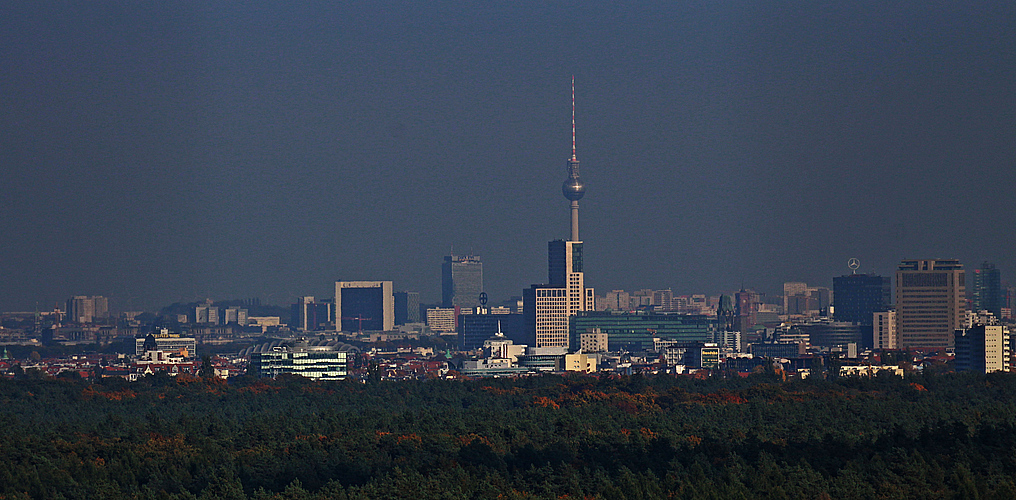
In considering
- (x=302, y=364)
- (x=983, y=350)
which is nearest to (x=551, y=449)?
(x=302, y=364)

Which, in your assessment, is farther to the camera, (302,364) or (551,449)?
(302,364)

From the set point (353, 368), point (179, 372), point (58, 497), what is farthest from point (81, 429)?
point (353, 368)

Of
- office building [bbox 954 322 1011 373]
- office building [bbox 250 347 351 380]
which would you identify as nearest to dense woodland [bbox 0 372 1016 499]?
office building [bbox 250 347 351 380]

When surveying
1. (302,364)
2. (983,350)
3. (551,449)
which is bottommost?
(551,449)

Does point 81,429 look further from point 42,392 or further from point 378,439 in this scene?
point 42,392

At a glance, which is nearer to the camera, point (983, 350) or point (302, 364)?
point (983, 350)

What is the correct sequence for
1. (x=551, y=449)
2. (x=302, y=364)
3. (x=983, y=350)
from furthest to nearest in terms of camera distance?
1. (x=302, y=364)
2. (x=983, y=350)
3. (x=551, y=449)

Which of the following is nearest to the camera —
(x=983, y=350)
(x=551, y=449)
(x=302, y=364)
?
(x=551, y=449)

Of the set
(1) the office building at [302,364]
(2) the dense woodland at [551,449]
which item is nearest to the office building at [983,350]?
(2) the dense woodland at [551,449]

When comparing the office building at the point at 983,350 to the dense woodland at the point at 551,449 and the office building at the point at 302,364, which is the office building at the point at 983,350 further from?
the office building at the point at 302,364

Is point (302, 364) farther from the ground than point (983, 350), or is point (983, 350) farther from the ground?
point (983, 350)

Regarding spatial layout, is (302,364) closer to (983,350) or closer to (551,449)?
(983,350)
